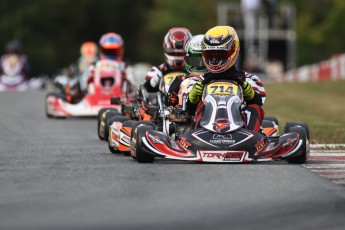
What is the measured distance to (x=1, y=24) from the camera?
91.7m

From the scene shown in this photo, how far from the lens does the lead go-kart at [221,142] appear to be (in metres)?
12.7

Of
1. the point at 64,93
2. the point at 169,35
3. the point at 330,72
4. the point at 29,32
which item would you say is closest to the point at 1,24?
the point at 29,32

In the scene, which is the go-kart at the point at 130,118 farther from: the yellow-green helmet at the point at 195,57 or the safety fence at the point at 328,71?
the safety fence at the point at 328,71

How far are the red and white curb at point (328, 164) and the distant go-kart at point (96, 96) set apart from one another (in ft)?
29.9

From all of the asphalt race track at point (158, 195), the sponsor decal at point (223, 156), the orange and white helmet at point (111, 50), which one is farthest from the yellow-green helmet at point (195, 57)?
the orange and white helmet at point (111, 50)

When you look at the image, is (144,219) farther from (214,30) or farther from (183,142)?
(214,30)

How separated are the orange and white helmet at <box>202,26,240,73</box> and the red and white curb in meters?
1.34

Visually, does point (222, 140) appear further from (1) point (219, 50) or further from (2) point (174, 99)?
(2) point (174, 99)

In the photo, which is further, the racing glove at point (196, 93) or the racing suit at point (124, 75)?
the racing suit at point (124, 75)

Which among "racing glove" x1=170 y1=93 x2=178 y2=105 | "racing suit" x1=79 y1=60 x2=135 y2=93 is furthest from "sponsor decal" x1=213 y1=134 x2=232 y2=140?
"racing suit" x1=79 y1=60 x2=135 y2=93

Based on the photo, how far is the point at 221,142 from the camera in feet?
41.7

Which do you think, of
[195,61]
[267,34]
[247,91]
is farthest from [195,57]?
[267,34]

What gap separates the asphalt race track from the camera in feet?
29.0

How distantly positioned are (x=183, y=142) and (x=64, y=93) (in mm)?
12719
